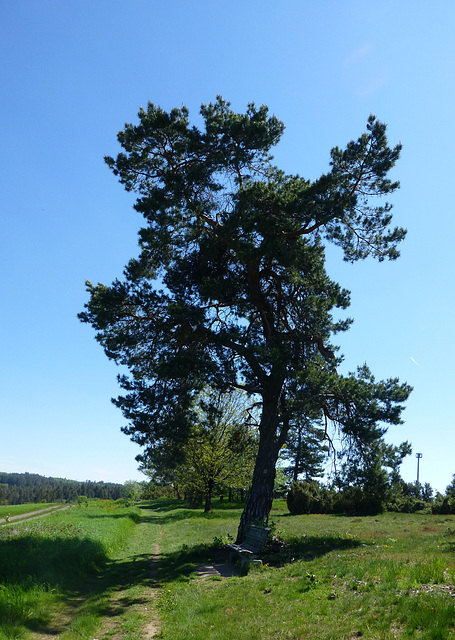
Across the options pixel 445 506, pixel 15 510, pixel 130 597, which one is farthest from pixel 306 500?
pixel 15 510

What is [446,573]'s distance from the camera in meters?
8.10

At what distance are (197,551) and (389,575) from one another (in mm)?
8593

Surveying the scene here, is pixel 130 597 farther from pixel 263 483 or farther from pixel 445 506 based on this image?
pixel 445 506

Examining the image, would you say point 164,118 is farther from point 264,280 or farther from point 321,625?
point 321,625

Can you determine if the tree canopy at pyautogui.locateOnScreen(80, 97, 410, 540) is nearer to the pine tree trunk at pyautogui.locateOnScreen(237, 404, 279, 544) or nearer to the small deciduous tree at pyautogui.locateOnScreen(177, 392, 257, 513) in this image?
the pine tree trunk at pyautogui.locateOnScreen(237, 404, 279, 544)

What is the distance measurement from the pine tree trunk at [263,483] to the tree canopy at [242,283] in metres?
0.05

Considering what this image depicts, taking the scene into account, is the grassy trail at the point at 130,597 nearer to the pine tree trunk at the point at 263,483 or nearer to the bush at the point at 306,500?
the pine tree trunk at the point at 263,483

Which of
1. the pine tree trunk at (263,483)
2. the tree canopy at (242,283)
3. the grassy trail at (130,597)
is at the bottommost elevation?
the grassy trail at (130,597)

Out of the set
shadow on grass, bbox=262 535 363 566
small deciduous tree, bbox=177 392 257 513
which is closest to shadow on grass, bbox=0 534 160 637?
shadow on grass, bbox=262 535 363 566

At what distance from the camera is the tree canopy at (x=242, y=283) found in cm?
1527

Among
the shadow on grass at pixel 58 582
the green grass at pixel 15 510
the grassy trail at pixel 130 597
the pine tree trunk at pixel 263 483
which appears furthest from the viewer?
the green grass at pixel 15 510

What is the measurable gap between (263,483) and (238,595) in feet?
22.5

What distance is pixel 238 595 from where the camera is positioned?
29.6 feet

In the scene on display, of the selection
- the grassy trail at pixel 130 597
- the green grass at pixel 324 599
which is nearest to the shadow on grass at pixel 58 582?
the grassy trail at pixel 130 597
